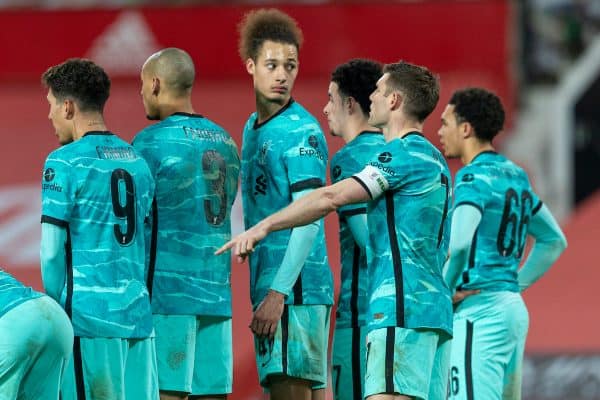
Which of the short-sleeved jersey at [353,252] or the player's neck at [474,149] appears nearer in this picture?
the short-sleeved jersey at [353,252]

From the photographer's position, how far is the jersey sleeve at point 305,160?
613cm

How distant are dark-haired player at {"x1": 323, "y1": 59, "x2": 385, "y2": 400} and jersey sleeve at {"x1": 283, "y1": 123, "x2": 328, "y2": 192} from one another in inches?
14.7

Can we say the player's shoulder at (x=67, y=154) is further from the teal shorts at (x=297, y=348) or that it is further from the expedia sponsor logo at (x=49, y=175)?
the teal shorts at (x=297, y=348)

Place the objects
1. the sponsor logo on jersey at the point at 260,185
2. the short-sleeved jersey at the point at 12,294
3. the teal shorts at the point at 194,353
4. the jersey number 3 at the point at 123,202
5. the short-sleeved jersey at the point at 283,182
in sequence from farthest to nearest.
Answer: the sponsor logo on jersey at the point at 260,185 → the short-sleeved jersey at the point at 283,182 → the teal shorts at the point at 194,353 → the short-sleeved jersey at the point at 12,294 → the jersey number 3 at the point at 123,202

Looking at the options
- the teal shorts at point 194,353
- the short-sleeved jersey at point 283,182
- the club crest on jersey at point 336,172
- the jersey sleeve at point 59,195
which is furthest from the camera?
the club crest on jersey at point 336,172

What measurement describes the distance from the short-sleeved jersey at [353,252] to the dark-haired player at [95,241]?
1071mm

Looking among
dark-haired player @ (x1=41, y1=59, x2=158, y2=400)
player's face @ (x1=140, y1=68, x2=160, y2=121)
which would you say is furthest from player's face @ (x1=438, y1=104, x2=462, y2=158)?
dark-haired player @ (x1=41, y1=59, x2=158, y2=400)

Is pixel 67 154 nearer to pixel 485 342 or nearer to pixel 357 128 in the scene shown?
pixel 357 128

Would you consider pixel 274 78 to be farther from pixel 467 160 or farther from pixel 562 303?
pixel 562 303

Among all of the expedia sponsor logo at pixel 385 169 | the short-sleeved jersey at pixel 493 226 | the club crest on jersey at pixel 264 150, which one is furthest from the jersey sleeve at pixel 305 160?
the short-sleeved jersey at pixel 493 226

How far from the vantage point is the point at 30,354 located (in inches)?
233

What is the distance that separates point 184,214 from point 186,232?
0.08 m

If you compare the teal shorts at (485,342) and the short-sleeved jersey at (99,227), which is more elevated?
the short-sleeved jersey at (99,227)

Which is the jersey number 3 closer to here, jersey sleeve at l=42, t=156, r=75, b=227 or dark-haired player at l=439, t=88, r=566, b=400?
jersey sleeve at l=42, t=156, r=75, b=227
